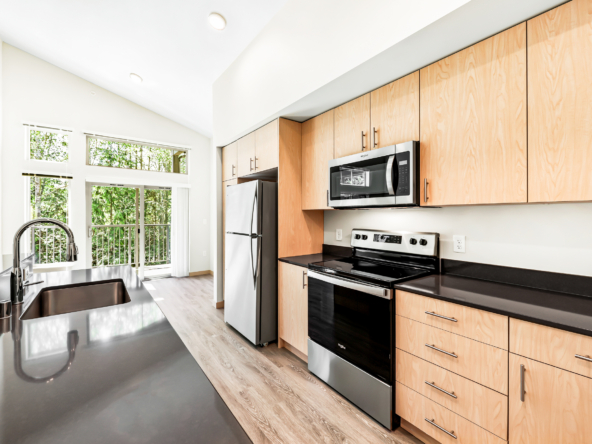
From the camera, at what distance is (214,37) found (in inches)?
112

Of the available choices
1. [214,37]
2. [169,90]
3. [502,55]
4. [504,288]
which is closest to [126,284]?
[504,288]

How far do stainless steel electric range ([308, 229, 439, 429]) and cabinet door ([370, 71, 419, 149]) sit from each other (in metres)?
0.72

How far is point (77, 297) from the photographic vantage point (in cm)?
167

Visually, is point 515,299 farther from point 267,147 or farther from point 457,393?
point 267,147

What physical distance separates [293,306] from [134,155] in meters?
4.33

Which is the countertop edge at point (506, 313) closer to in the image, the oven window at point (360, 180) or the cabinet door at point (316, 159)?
the oven window at point (360, 180)

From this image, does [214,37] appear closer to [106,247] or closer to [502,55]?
[502,55]

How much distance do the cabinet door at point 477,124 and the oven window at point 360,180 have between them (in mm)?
266

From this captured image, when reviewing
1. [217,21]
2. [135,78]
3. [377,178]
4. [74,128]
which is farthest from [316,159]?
[74,128]

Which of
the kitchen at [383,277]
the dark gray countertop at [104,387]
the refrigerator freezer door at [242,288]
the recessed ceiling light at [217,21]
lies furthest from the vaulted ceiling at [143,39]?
the dark gray countertop at [104,387]

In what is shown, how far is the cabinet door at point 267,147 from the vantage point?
2.61m

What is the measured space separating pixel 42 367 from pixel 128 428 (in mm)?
414

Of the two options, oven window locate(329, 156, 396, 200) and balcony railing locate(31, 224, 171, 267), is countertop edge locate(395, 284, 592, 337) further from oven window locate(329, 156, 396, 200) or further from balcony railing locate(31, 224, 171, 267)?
balcony railing locate(31, 224, 171, 267)

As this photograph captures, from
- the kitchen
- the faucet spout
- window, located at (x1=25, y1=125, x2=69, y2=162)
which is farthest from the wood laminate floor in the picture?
window, located at (x1=25, y1=125, x2=69, y2=162)
